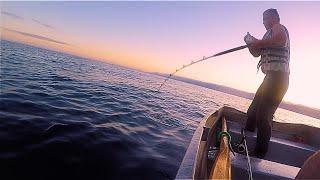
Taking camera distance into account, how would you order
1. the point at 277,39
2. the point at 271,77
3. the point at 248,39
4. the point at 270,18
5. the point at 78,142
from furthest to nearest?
the point at 78,142 < the point at 248,39 < the point at 270,18 < the point at 271,77 < the point at 277,39

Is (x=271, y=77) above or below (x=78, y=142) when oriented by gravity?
above

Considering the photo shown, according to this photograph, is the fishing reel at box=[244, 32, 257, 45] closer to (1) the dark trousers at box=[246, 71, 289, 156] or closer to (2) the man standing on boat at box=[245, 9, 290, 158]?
(2) the man standing on boat at box=[245, 9, 290, 158]

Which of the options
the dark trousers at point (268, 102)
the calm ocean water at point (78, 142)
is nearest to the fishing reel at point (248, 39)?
the dark trousers at point (268, 102)

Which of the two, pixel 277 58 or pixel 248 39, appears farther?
pixel 248 39

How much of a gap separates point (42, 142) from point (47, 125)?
5.07 ft

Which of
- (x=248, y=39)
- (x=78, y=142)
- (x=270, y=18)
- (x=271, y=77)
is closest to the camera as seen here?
(x=271, y=77)

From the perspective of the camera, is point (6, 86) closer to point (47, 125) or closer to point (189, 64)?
point (47, 125)

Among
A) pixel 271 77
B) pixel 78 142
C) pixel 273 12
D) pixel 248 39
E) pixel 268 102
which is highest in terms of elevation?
pixel 273 12

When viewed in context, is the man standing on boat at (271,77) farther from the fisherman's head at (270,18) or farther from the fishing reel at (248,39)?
the fishing reel at (248,39)

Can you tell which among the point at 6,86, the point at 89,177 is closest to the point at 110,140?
the point at 89,177

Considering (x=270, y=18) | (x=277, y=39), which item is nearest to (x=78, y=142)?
(x=277, y=39)

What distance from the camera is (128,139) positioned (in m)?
8.37

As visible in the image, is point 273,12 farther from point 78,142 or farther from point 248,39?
point 78,142

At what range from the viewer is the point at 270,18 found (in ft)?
18.3
